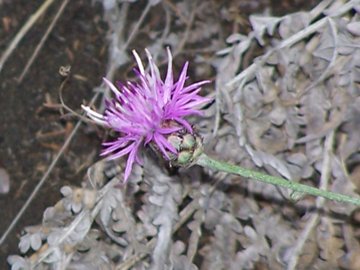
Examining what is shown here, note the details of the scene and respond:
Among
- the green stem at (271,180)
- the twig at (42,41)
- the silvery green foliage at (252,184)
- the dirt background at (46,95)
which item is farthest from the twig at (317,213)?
the twig at (42,41)

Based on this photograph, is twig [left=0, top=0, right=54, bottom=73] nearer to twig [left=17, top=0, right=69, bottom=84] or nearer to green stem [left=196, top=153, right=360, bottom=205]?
twig [left=17, top=0, right=69, bottom=84]

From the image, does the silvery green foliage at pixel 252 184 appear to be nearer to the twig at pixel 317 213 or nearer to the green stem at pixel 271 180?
the twig at pixel 317 213

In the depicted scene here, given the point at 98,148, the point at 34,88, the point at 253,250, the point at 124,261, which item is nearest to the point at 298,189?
the point at 253,250

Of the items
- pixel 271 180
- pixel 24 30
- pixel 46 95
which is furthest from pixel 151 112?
pixel 24 30

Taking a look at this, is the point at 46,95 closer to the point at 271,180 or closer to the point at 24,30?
the point at 24,30

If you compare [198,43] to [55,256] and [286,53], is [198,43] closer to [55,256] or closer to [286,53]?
[286,53]

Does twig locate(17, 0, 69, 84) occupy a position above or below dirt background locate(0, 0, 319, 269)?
above

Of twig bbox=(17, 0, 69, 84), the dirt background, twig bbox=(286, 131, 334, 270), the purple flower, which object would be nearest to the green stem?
the purple flower
